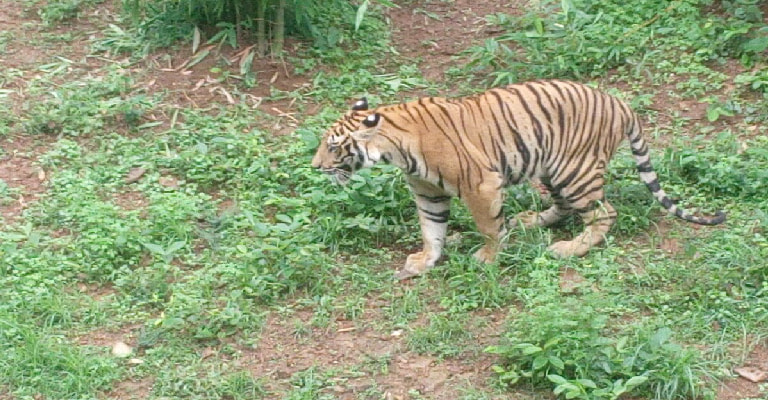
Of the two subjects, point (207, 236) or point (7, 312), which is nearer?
point (7, 312)

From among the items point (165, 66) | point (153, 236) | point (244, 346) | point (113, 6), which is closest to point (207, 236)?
point (153, 236)

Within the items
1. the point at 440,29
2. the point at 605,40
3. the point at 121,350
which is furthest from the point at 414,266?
the point at 440,29

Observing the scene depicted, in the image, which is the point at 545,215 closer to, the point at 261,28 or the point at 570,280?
the point at 570,280

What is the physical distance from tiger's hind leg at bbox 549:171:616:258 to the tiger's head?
3.62 ft

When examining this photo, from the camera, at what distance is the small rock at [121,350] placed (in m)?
5.21

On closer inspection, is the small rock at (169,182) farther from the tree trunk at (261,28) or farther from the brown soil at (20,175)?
the tree trunk at (261,28)

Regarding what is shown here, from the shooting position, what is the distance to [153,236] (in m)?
6.12

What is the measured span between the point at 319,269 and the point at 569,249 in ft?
4.36

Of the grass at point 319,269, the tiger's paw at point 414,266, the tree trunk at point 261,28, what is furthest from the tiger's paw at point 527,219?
the tree trunk at point 261,28

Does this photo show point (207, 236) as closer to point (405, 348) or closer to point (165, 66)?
point (405, 348)

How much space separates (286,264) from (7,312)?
1.38m

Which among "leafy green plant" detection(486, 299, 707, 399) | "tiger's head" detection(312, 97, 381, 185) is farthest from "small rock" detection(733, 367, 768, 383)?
"tiger's head" detection(312, 97, 381, 185)

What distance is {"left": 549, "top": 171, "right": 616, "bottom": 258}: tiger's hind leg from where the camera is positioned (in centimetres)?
596

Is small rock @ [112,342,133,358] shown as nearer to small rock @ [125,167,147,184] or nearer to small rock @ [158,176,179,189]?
small rock @ [158,176,179,189]
